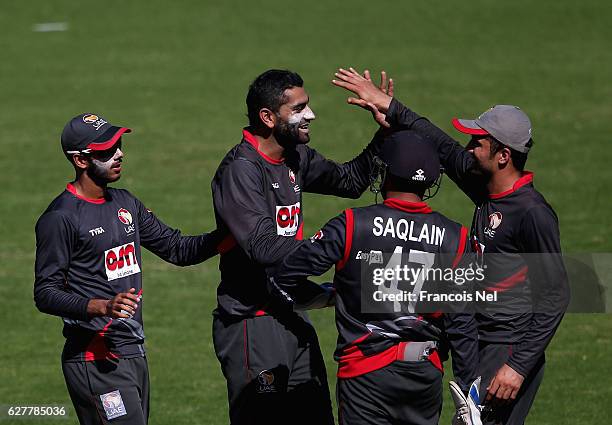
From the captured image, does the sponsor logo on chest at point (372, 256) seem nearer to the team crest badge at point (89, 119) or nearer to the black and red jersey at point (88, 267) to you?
the black and red jersey at point (88, 267)

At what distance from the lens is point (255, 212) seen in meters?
7.05

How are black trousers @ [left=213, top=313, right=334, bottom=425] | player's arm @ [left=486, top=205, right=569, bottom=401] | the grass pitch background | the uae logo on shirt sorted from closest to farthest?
player's arm @ [left=486, top=205, right=569, bottom=401]
the uae logo on shirt
black trousers @ [left=213, top=313, right=334, bottom=425]
the grass pitch background

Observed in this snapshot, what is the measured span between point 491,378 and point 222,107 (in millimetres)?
15821

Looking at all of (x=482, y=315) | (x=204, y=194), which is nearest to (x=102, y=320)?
(x=482, y=315)

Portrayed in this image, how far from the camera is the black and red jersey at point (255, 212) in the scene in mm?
6953

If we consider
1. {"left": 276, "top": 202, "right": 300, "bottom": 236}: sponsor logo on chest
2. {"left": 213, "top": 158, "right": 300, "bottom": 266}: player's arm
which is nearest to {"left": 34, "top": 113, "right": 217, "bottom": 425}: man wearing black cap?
{"left": 213, "top": 158, "right": 300, "bottom": 266}: player's arm

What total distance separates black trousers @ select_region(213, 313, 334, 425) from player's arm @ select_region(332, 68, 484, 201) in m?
1.41

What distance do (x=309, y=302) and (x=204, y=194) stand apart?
11.1m

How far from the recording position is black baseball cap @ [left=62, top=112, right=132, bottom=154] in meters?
7.29

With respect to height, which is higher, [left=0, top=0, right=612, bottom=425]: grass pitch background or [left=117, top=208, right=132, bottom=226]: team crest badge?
[left=117, top=208, right=132, bottom=226]: team crest badge

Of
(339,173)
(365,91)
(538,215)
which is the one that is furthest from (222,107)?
(538,215)

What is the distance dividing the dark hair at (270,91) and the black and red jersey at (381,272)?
1244mm

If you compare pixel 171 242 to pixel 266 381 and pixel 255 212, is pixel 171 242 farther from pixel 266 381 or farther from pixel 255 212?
pixel 266 381

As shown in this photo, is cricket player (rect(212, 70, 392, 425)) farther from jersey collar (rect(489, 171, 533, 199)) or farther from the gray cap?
jersey collar (rect(489, 171, 533, 199))
